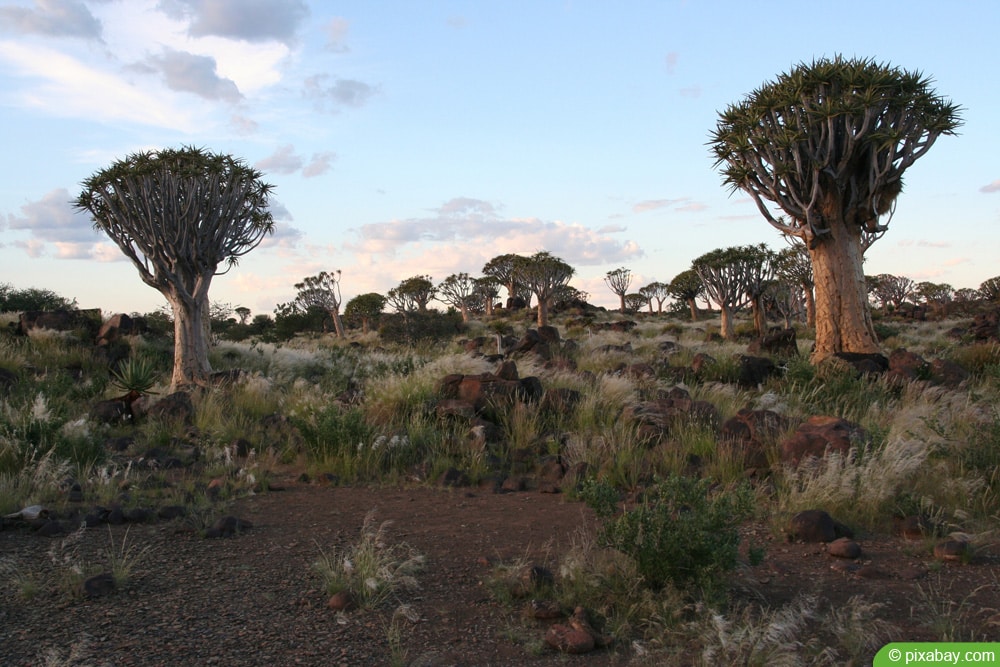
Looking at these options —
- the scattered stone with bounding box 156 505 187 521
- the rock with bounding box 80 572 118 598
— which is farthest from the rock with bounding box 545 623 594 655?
the scattered stone with bounding box 156 505 187 521

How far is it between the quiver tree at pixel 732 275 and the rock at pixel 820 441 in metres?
21.1

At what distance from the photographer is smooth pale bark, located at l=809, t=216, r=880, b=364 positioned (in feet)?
43.5

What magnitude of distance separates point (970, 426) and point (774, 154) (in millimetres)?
7811

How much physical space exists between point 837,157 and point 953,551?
10287 mm

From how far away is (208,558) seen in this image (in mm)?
4930

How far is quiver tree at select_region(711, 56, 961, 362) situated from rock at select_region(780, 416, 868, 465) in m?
6.73

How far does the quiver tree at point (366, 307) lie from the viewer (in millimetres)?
45484

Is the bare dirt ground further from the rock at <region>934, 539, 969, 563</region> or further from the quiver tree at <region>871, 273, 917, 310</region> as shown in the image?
the quiver tree at <region>871, 273, 917, 310</region>

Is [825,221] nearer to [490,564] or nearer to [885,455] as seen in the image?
[885,455]

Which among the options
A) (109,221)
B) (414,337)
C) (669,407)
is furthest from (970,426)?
(414,337)

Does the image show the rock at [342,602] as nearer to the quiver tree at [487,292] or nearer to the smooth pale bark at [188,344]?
the smooth pale bark at [188,344]

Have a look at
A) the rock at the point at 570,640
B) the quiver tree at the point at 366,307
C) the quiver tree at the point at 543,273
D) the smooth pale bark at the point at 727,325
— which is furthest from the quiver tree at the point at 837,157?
the quiver tree at the point at 366,307

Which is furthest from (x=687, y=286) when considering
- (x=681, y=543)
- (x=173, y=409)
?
→ (x=681, y=543)

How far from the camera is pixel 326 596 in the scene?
420cm
